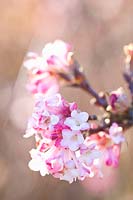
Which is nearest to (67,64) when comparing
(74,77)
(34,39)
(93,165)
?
(74,77)

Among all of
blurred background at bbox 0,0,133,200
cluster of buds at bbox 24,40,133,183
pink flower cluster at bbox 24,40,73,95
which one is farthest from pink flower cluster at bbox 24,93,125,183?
blurred background at bbox 0,0,133,200

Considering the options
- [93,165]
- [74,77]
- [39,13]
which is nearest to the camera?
[93,165]

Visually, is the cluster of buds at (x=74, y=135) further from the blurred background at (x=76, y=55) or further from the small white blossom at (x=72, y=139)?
the blurred background at (x=76, y=55)

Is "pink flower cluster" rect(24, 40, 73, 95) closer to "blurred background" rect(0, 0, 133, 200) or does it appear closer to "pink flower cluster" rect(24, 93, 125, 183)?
"pink flower cluster" rect(24, 93, 125, 183)

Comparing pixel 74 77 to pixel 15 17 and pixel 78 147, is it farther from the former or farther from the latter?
pixel 15 17

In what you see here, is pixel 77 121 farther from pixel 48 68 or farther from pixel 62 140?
pixel 48 68

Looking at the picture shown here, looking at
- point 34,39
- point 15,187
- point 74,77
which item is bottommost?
point 74,77
